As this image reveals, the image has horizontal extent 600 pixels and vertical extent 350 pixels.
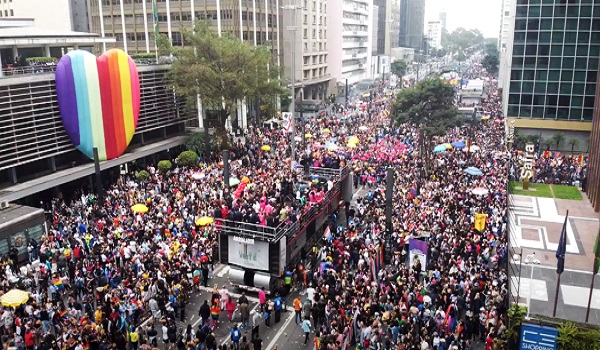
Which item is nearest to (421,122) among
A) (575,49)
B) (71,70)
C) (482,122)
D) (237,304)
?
(482,122)

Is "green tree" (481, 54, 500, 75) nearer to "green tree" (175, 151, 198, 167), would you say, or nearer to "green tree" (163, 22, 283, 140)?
"green tree" (163, 22, 283, 140)

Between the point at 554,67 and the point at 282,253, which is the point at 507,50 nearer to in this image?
the point at 554,67

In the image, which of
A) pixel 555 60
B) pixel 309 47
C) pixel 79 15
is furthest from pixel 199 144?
pixel 79 15

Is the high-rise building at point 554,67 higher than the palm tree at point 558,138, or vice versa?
the high-rise building at point 554,67

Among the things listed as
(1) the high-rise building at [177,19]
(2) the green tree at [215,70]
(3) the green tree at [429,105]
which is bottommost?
(3) the green tree at [429,105]

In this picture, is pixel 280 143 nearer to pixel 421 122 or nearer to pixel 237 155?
pixel 237 155

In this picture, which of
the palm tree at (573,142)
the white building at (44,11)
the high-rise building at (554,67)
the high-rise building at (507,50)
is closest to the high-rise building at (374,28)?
the high-rise building at (507,50)

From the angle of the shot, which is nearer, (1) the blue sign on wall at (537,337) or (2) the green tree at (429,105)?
(1) the blue sign on wall at (537,337)

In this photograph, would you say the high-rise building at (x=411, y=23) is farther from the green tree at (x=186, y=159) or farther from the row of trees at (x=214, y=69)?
the green tree at (x=186, y=159)
